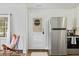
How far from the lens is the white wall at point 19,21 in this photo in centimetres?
539

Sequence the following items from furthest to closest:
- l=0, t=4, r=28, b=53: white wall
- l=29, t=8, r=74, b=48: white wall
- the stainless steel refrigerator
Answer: l=29, t=8, r=74, b=48: white wall
l=0, t=4, r=28, b=53: white wall
the stainless steel refrigerator

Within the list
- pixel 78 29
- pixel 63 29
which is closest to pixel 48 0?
pixel 63 29

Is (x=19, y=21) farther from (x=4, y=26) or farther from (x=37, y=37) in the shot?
(x=37, y=37)

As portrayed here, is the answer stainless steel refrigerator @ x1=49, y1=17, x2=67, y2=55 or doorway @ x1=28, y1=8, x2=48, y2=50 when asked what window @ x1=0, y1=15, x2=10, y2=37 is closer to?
doorway @ x1=28, y1=8, x2=48, y2=50

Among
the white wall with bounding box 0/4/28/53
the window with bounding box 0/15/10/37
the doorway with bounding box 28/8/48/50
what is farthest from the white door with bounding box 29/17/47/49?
the window with bounding box 0/15/10/37

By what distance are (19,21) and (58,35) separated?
157 centimetres

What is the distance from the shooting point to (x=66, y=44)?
16.5 feet

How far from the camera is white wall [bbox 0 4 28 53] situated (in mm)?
5395

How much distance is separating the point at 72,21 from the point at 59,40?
4.58 feet

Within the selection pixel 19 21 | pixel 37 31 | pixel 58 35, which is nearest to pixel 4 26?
pixel 19 21

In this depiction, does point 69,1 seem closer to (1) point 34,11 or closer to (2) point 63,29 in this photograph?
(2) point 63,29

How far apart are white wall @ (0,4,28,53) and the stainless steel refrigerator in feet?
3.25

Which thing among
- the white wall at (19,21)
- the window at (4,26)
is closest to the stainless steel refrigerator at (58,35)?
the white wall at (19,21)

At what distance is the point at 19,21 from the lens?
5.57 m
